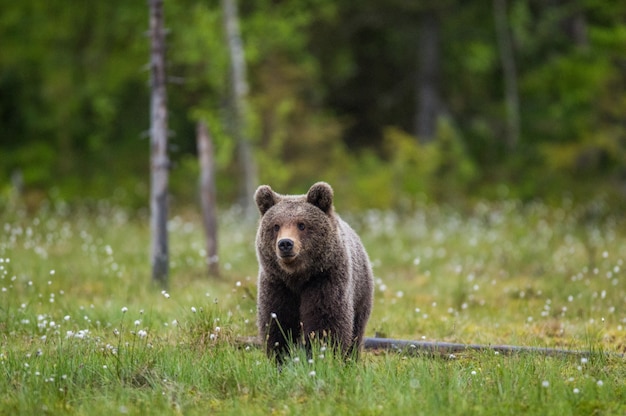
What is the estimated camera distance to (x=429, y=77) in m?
25.7

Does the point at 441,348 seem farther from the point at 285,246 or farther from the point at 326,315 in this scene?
the point at 285,246

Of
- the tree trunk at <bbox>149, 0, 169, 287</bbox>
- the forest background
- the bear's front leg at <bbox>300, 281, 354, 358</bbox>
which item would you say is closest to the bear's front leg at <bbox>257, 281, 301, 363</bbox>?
the bear's front leg at <bbox>300, 281, 354, 358</bbox>

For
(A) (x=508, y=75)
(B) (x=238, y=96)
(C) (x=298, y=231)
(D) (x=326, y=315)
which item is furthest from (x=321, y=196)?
(A) (x=508, y=75)

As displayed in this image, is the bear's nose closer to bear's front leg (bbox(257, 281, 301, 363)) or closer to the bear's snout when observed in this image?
the bear's snout

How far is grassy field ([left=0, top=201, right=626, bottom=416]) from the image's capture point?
18.6ft

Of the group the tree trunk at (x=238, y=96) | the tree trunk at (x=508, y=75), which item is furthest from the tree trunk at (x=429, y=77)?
the tree trunk at (x=238, y=96)

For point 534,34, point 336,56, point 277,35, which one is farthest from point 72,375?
point 534,34

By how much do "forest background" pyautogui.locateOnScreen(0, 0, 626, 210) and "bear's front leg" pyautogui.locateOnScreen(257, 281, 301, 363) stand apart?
12787mm

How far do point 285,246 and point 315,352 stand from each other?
2.63ft

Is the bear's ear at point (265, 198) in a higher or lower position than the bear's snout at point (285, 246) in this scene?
higher

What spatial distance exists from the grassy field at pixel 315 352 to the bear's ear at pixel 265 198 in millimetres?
1044

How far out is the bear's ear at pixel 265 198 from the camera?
23.1 ft

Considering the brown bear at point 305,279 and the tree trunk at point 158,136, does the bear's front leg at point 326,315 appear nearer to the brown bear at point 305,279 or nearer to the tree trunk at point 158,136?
the brown bear at point 305,279

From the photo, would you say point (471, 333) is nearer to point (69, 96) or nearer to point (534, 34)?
point (69, 96)
